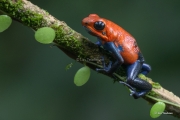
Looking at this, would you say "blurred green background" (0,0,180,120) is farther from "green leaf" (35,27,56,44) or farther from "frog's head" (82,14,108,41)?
"green leaf" (35,27,56,44)

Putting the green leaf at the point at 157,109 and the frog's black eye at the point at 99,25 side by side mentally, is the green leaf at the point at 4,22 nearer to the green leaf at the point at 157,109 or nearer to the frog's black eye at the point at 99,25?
the frog's black eye at the point at 99,25

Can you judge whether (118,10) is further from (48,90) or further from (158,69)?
(48,90)

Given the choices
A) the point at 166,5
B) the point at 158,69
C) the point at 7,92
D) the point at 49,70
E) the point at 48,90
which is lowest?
the point at 7,92

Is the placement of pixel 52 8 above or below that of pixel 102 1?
below

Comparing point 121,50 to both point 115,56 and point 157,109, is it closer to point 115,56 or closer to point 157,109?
point 115,56

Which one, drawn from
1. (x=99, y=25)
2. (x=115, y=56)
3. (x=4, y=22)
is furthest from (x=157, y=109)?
(x=4, y=22)

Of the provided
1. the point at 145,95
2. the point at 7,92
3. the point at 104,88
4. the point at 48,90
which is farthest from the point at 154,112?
the point at 7,92
